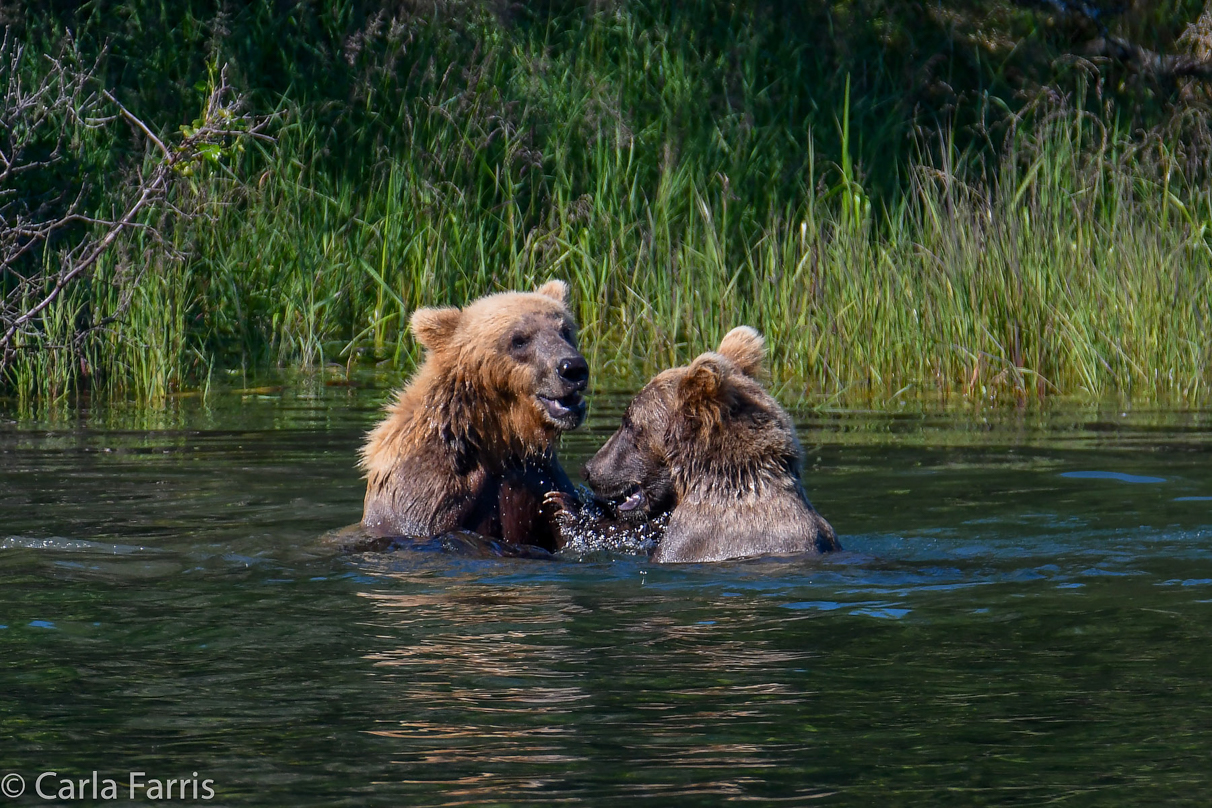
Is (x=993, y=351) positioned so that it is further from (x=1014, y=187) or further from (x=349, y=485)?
(x=349, y=485)

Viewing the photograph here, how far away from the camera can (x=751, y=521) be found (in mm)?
6711

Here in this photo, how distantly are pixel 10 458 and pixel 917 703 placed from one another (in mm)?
6935

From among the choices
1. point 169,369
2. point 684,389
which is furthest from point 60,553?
point 169,369

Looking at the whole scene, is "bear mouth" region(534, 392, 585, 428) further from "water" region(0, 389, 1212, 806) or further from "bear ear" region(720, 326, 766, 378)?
"water" region(0, 389, 1212, 806)

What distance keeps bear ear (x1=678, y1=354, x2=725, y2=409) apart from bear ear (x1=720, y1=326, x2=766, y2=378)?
384 mm

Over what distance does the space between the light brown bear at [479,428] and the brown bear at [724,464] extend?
621mm

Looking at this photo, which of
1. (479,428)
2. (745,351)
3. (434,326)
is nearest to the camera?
(745,351)

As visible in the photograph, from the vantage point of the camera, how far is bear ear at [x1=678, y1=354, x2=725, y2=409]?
679 centimetres

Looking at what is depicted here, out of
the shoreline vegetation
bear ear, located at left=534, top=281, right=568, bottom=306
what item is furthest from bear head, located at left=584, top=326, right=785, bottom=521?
the shoreline vegetation

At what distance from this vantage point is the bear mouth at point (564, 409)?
299 inches

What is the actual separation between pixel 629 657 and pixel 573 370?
2.71 meters

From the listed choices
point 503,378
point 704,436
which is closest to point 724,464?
point 704,436

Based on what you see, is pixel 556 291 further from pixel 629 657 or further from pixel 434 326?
pixel 629 657

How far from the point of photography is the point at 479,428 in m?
7.69
